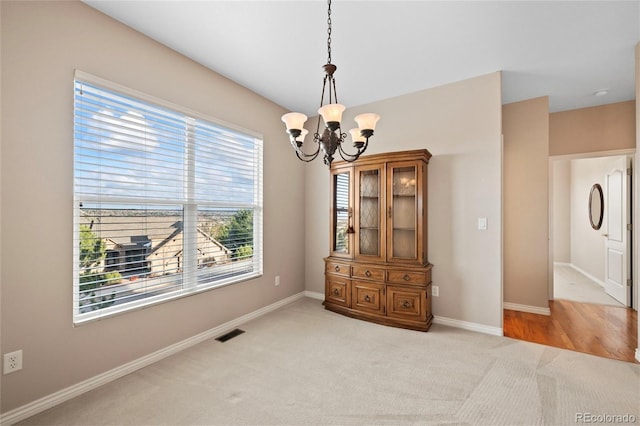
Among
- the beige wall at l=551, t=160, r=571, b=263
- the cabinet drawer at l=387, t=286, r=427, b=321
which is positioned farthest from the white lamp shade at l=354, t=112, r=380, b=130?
the beige wall at l=551, t=160, r=571, b=263

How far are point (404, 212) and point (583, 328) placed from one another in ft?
7.76

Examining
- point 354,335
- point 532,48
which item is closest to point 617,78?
point 532,48

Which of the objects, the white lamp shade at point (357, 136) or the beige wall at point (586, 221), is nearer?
the white lamp shade at point (357, 136)

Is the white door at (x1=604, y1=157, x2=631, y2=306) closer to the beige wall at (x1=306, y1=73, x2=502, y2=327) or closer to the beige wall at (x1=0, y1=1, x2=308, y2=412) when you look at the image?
the beige wall at (x1=306, y1=73, x2=502, y2=327)

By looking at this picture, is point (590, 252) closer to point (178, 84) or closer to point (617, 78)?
point (617, 78)

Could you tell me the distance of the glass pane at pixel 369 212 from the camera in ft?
11.1

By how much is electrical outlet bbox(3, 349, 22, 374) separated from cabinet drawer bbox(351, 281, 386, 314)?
287 cm

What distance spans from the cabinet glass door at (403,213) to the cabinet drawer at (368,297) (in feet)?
1.39

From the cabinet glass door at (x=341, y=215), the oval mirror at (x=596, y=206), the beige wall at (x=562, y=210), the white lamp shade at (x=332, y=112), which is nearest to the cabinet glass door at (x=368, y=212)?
the cabinet glass door at (x=341, y=215)

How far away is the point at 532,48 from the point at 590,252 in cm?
502

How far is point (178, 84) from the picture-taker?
2650 millimetres

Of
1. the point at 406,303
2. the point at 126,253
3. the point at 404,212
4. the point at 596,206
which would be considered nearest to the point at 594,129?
the point at 596,206

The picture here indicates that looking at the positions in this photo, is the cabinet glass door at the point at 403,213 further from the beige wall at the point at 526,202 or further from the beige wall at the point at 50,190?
the beige wall at the point at 50,190

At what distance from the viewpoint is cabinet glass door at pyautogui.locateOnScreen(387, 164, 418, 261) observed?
3.22m
